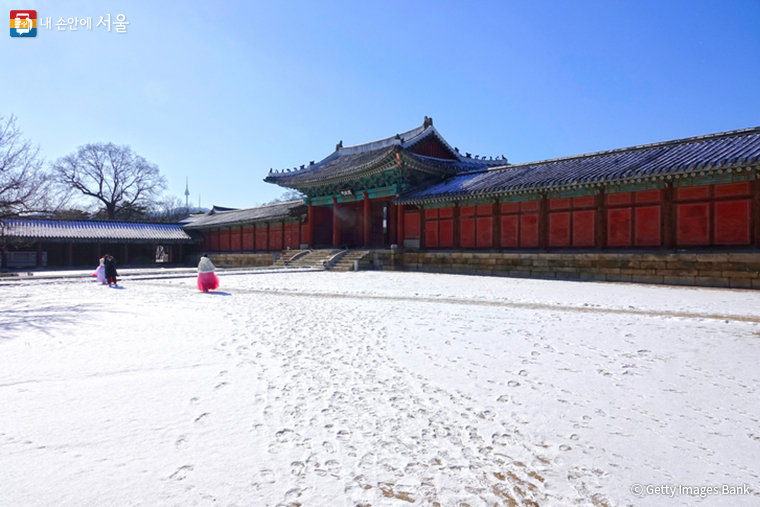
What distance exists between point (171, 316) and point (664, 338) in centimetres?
773

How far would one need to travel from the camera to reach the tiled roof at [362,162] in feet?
78.2

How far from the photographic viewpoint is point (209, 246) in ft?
122

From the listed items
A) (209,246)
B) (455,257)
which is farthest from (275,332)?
(209,246)

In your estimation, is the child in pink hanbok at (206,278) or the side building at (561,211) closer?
the child in pink hanbok at (206,278)

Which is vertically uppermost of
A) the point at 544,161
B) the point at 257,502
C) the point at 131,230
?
the point at 544,161

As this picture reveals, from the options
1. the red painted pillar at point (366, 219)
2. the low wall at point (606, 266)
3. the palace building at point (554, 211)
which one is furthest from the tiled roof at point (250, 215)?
the low wall at point (606, 266)

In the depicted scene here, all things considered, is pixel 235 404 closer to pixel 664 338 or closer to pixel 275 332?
pixel 275 332

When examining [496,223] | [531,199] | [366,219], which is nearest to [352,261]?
[366,219]

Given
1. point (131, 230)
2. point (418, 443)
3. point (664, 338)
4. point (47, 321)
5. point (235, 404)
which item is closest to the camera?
point (418, 443)

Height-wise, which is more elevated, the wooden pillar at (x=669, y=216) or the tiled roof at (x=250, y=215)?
the tiled roof at (x=250, y=215)

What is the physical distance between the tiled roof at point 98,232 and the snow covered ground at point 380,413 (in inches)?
1140

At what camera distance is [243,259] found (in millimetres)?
32188

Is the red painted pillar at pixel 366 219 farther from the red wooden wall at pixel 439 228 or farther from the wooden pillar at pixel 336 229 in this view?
the red wooden wall at pixel 439 228

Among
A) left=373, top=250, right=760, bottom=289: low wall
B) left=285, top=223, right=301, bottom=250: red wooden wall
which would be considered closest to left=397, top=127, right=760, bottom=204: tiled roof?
left=373, top=250, right=760, bottom=289: low wall
